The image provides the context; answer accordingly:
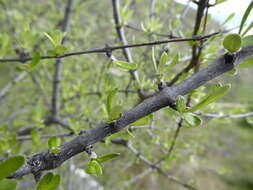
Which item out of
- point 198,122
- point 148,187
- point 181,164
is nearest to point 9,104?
point 198,122

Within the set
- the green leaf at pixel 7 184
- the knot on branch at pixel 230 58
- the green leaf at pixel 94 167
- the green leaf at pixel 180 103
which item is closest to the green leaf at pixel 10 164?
the green leaf at pixel 7 184

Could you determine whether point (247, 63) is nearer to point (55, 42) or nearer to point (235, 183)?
point (55, 42)

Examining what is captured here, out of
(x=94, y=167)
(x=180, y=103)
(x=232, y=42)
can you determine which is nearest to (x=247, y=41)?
(x=232, y=42)

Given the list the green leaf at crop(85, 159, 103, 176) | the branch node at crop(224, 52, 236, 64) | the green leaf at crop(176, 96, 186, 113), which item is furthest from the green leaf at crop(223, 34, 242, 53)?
the green leaf at crop(85, 159, 103, 176)

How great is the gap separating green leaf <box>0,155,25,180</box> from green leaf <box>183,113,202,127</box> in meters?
0.26

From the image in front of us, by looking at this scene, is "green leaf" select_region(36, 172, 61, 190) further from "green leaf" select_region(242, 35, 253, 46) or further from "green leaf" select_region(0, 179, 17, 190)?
"green leaf" select_region(242, 35, 253, 46)

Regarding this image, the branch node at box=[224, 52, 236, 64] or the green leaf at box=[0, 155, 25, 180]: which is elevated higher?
the branch node at box=[224, 52, 236, 64]

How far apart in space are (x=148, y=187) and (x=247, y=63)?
5.13m

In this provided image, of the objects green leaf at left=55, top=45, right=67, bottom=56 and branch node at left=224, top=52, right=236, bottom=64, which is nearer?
branch node at left=224, top=52, right=236, bottom=64

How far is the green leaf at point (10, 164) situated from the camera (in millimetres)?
275

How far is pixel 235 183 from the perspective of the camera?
5.62 metres

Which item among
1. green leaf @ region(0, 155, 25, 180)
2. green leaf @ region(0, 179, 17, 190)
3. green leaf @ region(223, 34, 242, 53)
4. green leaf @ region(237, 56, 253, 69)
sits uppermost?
green leaf @ region(223, 34, 242, 53)

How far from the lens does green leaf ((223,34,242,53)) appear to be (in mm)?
315

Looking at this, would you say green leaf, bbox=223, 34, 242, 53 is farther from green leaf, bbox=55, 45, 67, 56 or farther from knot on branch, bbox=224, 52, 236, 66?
green leaf, bbox=55, 45, 67, 56
